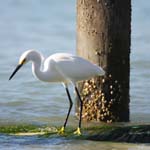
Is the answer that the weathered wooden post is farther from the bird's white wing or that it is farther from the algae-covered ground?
the algae-covered ground

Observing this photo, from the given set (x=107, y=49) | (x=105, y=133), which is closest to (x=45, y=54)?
(x=107, y=49)

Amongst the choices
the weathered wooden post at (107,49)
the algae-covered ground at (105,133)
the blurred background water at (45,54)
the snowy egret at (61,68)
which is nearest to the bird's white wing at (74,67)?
the snowy egret at (61,68)

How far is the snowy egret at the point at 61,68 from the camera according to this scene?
26.0 ft

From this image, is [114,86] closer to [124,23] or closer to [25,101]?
[124,23]

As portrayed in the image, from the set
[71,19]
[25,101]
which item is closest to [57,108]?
[25,101]

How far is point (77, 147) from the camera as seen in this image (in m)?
7.16

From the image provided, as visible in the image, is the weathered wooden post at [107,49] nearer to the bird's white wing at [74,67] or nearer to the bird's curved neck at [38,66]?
the bird's white wing at [74,67]

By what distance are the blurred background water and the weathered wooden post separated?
496mm

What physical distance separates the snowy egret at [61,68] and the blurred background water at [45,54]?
0.79 m

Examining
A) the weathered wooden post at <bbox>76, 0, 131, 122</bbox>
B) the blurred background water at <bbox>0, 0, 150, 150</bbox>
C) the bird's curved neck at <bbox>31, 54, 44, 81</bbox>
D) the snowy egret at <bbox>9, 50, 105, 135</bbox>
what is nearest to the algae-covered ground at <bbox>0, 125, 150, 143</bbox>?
the blurred background water at <bbox>0, 0, 150, 150</bbox>

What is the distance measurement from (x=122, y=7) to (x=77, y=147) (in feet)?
5.72

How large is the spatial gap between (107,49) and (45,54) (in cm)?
492

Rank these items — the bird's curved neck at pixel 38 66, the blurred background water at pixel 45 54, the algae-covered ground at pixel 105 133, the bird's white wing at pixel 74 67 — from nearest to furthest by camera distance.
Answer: the algae-covered ground at pixel 105 133 < the bird's white wing at pixel 74 67 < the bird's curved neck at pixel 38 66 < the blurred background water at pixel 45 54

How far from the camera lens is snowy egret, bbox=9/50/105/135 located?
7938 mm
